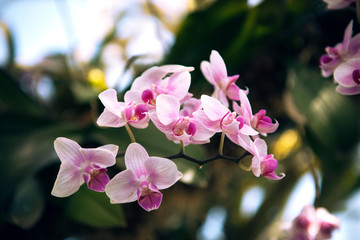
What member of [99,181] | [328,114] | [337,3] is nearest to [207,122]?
[99,181]

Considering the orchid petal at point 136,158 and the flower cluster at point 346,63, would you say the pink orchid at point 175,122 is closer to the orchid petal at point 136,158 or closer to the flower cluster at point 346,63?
the orchid petal at point 136,158

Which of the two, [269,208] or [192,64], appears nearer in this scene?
[192,64]

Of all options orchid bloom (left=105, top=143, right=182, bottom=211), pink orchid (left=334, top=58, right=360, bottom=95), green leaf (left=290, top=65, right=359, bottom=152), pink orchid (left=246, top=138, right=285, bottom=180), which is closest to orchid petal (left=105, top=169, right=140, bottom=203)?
orchid bloom (left=105, top=143, right=182, bottom=211)

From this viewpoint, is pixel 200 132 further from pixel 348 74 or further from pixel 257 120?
pixel 348 74

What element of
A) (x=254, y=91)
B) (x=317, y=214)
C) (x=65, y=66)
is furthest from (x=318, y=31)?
(x=65, y=66)

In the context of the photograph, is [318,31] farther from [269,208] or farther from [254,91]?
[269,208]
